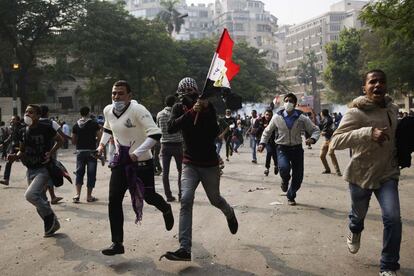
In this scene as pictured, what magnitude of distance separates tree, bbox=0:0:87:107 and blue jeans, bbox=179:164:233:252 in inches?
1188

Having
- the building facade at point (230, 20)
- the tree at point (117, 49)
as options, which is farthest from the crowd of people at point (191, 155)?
the building facade at point (230, 20)

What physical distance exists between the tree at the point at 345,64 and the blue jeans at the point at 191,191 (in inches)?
2032

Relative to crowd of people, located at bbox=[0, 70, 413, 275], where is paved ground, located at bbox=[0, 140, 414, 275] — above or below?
below

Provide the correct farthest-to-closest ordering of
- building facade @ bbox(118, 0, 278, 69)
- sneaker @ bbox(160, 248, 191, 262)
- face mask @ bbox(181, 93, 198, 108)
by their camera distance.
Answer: building facade @ bbox(118, 0, 278, 69)
face mask @ bbox(181, 93, 198, 108)
sneaker @ bbox(160, 248, 191, 262)

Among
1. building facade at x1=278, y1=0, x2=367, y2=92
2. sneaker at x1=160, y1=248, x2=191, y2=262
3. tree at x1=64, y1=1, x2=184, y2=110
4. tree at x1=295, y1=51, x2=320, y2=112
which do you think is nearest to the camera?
sneaker at x1=160, y1=248, x2=191, y2=262

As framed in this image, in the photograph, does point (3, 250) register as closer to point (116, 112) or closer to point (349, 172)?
point (116, 112)

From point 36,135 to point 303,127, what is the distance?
4238mm

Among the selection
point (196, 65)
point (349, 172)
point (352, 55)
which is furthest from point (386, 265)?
point (352, 55)

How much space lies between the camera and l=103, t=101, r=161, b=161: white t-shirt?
514 centimetres

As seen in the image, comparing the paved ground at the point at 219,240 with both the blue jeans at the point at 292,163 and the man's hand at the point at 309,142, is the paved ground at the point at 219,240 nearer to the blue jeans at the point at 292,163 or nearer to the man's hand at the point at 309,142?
the blue jeans at the point at 292,163

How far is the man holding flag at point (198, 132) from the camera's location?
4.79 meters

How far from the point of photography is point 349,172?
14.7 feet

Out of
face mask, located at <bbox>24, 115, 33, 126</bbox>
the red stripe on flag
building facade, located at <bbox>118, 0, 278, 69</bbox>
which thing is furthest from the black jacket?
building facade, located at <bbox>118, 0, 278, 69</bbox>

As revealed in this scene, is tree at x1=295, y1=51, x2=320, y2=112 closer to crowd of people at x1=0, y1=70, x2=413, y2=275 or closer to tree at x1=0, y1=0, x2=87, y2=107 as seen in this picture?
tree at x1=0, y1=0, x2=87, y2=107
